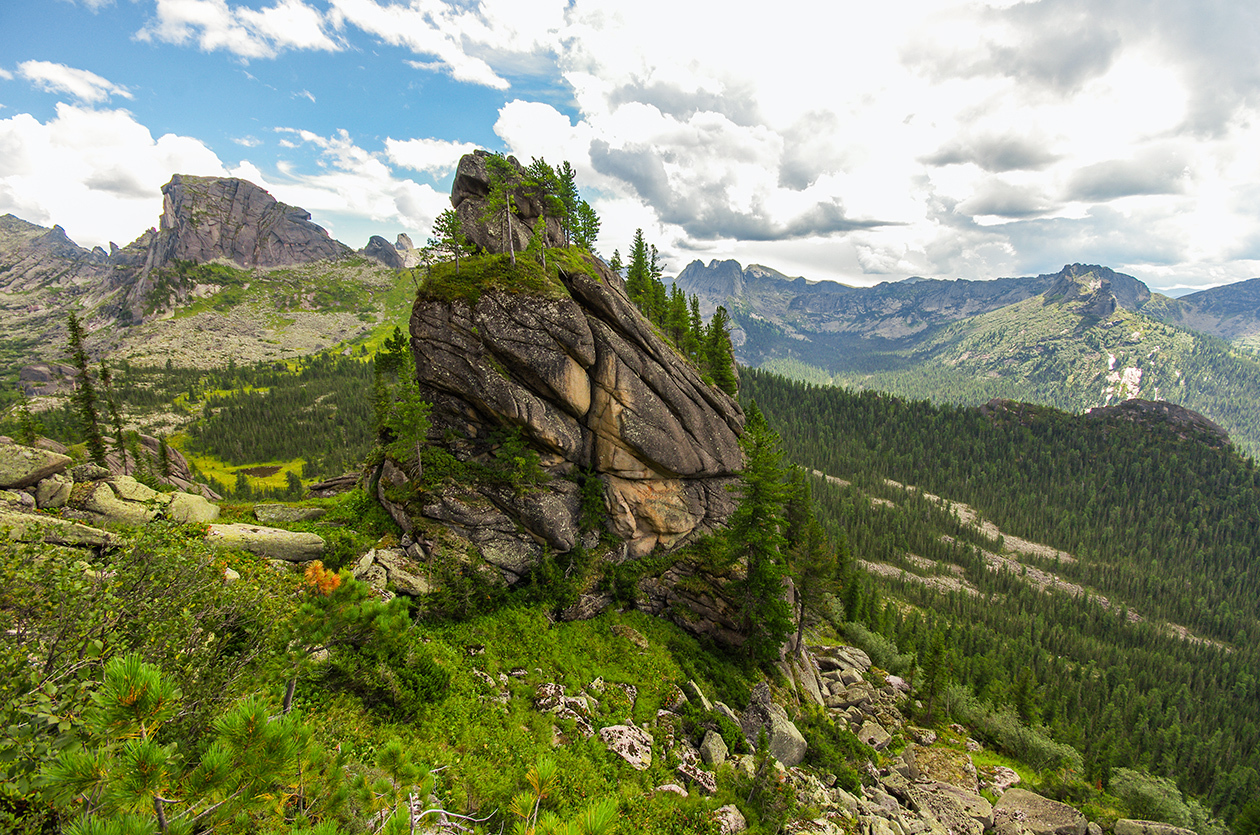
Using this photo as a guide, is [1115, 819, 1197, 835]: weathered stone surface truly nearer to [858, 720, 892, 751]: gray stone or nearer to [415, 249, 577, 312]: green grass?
[858, 720, 892, 751]: gray stone

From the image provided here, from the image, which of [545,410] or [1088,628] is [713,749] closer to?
[545,410]

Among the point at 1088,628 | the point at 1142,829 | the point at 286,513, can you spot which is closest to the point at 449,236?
the point at 286,513

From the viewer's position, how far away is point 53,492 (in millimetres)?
25734

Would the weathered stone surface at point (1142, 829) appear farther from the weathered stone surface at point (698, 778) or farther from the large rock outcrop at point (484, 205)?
the large rock outcrop at point (484, 205)

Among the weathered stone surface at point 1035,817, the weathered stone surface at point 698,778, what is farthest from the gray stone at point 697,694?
the weathered stone surface at point 1035,817

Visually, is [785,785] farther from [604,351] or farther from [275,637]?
[604,351]

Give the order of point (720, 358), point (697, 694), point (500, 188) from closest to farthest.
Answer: point (697, 694), point (500, 188), point (720, 358)

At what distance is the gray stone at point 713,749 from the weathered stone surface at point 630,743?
3523mm

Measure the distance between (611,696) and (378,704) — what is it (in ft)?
47.0

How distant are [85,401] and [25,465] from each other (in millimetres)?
39271

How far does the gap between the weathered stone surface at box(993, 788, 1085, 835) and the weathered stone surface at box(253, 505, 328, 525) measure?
58.1 metres

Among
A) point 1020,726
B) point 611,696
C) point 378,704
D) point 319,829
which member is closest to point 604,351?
point 611,696

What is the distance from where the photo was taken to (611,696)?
28.6 m

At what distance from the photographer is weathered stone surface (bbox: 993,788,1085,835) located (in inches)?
1329
